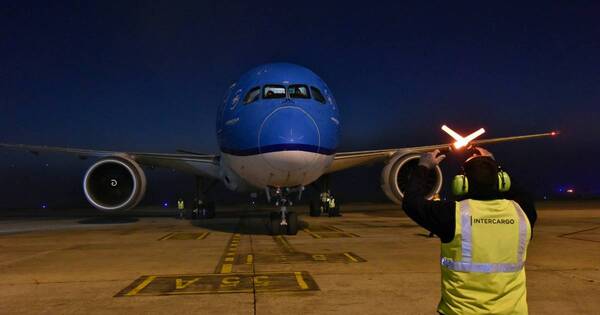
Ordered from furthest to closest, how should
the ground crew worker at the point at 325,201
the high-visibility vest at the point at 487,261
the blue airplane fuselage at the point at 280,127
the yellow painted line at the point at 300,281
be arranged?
the ground crew worker at the point at 325,201
the blue airplane fuselage at the point at 280,127
the yellow painted line at the point at 300,281
the high-visibility vest at the point at 487,261

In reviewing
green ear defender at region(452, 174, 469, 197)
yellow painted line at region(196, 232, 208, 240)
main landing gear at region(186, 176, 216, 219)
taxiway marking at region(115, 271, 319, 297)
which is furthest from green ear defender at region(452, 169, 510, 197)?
main landing gear at region(186, 176, 216, 219)

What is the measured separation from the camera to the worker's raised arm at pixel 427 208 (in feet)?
10.4

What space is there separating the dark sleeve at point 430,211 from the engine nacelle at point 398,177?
1499cm

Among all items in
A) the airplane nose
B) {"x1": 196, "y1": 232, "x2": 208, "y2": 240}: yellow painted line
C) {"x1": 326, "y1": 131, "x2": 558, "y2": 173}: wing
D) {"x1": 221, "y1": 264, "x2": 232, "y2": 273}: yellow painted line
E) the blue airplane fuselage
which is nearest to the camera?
{"x1": 221, "y1": 264, "x2": 232, "y2": 273}: yellow painted line

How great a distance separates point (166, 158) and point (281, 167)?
328 inches

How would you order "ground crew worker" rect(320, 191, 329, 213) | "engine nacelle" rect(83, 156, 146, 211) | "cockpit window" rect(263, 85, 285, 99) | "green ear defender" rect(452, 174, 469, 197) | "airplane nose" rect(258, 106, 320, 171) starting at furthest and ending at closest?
"ground crew worker" rect(320, 191, 329, 213), "engine nacelle" rect(83, 156, 146, 211), "cockpit window" rect(263, 85, 285, 99), "airplane nose" rect(258, 106, 320, 171), "green ear defender" rect(452, 174, 469, 197)

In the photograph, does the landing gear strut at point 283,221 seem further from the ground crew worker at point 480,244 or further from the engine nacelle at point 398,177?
→ the ground crew worker at point 480,244

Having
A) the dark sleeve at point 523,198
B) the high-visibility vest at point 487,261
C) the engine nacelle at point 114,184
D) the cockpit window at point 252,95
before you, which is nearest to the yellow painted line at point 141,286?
the high-visibility vest at point 487,261

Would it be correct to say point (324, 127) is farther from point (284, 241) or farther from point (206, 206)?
point (206, 206)

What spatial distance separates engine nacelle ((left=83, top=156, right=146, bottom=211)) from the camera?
18.8 metres

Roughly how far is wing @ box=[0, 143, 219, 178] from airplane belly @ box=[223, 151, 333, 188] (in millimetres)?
4990

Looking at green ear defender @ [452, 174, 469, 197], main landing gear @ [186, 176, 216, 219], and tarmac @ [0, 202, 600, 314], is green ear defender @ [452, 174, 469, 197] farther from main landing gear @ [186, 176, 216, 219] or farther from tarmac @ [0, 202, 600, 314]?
main landing gear @ [186, 176, 216, 219]

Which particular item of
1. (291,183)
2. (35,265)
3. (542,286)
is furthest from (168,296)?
(291,183)

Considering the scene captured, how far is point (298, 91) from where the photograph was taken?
14.2 meters
